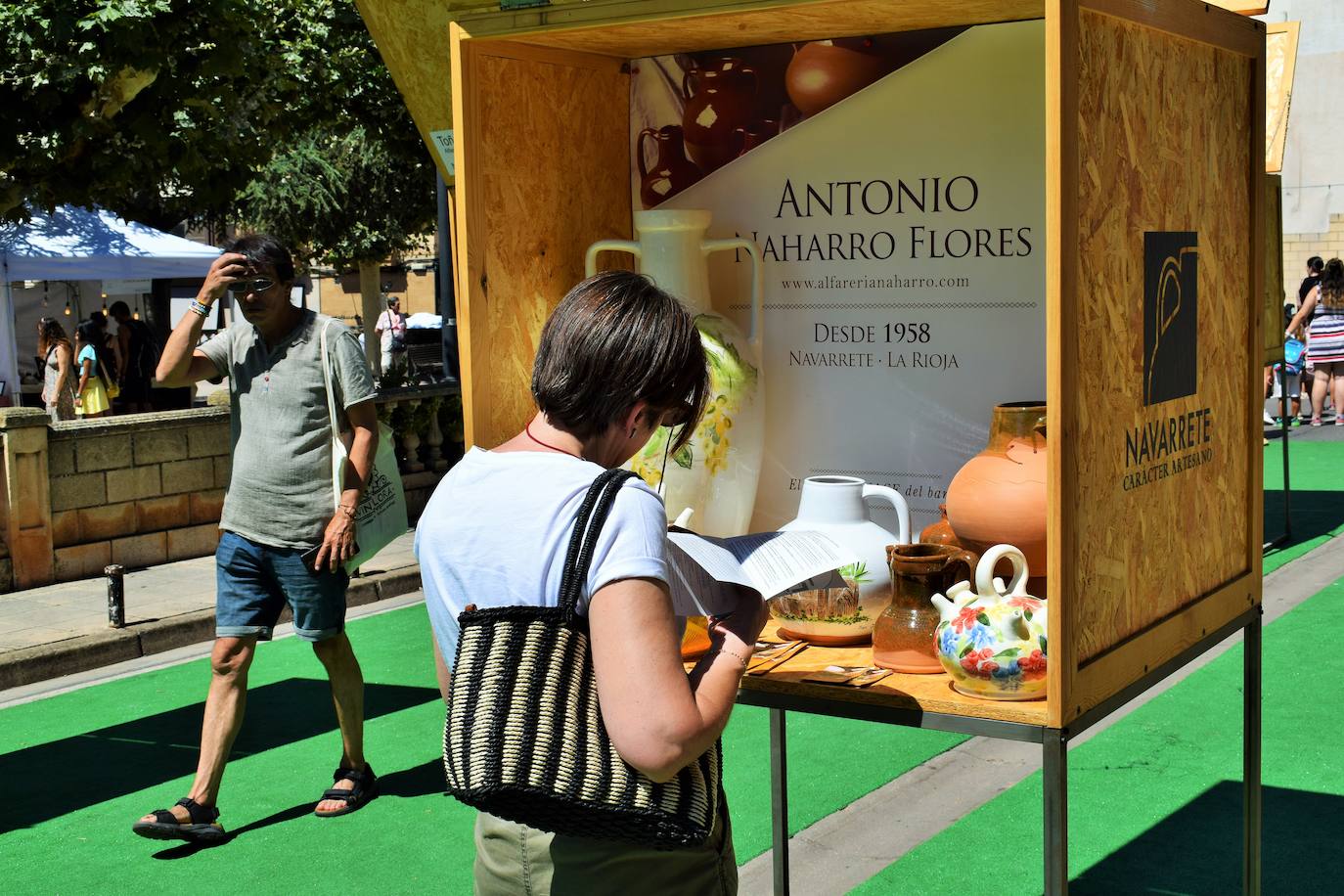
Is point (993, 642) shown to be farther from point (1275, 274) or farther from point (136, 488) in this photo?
point (136, 488)

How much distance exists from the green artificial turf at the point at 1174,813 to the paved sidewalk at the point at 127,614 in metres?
4.96

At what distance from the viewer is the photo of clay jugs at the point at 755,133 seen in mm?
3688

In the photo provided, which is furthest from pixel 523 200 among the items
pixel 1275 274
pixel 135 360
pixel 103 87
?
pixel 135 360

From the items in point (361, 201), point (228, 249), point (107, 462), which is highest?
point (361, 201)

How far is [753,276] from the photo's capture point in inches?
147

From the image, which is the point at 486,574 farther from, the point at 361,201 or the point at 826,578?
the point at 361,201

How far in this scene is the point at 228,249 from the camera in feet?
16.9

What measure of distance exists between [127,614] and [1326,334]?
43.2 ft

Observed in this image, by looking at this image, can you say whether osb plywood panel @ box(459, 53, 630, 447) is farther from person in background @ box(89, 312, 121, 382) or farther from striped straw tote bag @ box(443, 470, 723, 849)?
person in background @ box(89, 312, 121, 382)

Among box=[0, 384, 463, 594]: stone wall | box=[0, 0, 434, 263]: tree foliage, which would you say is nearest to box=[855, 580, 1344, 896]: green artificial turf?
box=[0, 384, 463, 594]: stone wall

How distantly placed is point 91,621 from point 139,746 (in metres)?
2.43

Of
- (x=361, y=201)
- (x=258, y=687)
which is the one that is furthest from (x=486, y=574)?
(x=361, y=201)

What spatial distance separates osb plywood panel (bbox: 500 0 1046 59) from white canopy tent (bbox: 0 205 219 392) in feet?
61.3

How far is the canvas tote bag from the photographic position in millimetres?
5156
